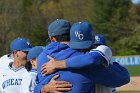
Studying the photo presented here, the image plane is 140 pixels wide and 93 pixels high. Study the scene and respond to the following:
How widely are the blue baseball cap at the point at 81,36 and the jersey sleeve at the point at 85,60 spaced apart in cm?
9

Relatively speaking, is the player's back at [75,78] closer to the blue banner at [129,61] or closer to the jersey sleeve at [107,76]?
the jersey sleeve at [107,76]

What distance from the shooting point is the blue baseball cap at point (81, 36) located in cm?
349

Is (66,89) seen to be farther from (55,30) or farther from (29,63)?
(29,63)

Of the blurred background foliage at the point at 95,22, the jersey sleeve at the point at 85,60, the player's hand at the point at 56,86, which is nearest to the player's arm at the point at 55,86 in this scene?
the player's hand at the point at 56,86

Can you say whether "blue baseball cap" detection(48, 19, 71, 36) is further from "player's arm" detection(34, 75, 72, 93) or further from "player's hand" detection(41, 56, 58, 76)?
"player's arm" detection(34, 75, 72, 93)

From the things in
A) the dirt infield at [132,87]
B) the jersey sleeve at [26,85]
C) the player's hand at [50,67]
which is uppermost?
the player's hand at [50,67]

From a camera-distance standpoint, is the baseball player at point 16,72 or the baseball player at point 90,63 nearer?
the baseball player at point 90,63

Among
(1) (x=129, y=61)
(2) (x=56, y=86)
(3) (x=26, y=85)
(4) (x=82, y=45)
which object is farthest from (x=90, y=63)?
(1) (x=129, y=61)

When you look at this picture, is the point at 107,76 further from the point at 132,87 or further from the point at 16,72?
the point at 132,87

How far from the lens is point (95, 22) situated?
214 ft

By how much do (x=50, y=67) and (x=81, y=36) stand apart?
0.33 m

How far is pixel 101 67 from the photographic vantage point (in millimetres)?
3453

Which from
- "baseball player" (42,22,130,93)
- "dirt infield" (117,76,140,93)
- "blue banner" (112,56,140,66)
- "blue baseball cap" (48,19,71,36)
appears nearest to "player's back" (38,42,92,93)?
"baseball player" (42,22,130,93)

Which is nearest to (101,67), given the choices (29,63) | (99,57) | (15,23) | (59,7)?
(99,57)
